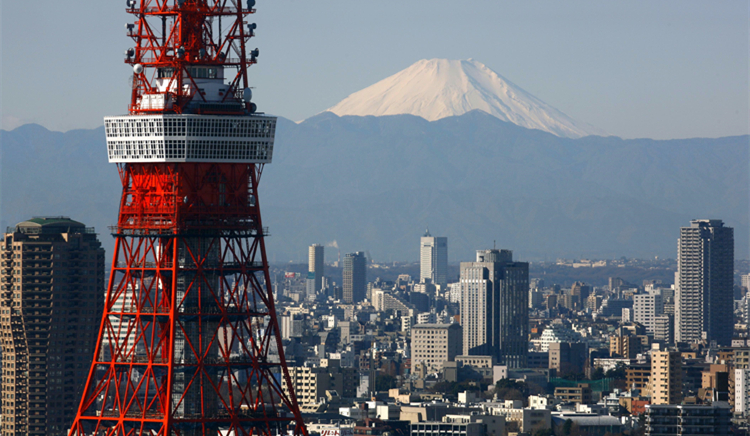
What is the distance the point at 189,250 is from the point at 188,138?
3622 mm

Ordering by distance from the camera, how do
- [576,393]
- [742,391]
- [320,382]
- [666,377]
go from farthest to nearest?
1. [576,393]
2. [666,377]
3. [320,382]
4. [742,391]

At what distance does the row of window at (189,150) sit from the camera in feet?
177

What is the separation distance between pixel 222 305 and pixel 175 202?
145 inches

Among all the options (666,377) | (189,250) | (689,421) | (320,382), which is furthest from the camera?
(666,377)

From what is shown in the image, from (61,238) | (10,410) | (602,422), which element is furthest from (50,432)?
(602,422)

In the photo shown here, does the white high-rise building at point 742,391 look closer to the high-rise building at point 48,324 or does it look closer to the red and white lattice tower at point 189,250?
the high-rise building at point 48,324

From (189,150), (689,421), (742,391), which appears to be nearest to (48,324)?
(689,421)

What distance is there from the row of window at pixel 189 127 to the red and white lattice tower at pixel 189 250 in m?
0.04

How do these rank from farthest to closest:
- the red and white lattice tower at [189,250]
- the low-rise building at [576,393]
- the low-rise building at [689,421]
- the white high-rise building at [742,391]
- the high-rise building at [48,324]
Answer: the low-rise building at [576,393]
the white high-rise building at [742,391]
the high-rise building at [48,324]
the low-rise building at [689,421]
the red and white lattice tower at [189,250]

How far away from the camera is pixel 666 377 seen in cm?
18088

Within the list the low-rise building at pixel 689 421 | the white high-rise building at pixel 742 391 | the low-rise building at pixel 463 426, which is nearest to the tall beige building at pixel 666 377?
the white high-rise building at pixel 742 391

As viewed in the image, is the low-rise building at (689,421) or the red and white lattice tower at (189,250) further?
the low-rise building at (689,421)

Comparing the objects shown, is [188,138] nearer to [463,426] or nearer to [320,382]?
[463,426]

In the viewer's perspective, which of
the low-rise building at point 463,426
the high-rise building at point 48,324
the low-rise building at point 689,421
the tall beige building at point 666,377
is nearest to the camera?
the low-rise building at point 689,421
